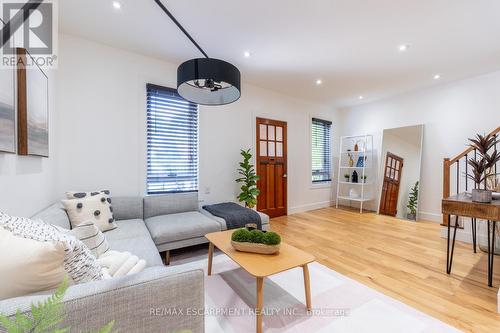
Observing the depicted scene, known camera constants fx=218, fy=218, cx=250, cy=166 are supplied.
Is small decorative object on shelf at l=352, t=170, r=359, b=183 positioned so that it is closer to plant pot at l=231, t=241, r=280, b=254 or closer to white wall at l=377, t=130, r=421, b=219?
white wall at l=377, t=130, r=421, b=219

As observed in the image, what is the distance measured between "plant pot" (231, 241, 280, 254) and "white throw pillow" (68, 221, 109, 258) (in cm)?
93

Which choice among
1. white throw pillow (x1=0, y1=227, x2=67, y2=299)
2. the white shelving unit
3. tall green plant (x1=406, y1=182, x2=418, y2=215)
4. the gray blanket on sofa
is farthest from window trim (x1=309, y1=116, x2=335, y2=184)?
white throw pillow (x1=0, y1=227, x2=67, y2=299)

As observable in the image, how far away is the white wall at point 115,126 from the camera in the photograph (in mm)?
2695

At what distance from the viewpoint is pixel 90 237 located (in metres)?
1.36

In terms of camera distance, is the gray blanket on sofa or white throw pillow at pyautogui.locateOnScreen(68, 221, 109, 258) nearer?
white throw pillow at pyautogui.locateOnScreen(68, 221, 109, 258)

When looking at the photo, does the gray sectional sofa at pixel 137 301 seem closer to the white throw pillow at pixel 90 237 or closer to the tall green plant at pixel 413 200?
the white throw pillow at pixel 90 237

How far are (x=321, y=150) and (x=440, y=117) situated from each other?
2.35 meters

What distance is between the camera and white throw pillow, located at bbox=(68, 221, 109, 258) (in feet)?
4.36

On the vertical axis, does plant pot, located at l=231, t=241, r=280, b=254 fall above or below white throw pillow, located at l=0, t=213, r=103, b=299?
below

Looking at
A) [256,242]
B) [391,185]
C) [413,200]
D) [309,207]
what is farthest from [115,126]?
[413,200]

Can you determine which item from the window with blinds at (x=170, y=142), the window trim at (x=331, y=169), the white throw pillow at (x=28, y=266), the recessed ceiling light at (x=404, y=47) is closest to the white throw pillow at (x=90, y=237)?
the white throw pillow at (x=28, y=266)

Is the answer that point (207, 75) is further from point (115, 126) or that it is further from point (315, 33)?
point (115, 126)

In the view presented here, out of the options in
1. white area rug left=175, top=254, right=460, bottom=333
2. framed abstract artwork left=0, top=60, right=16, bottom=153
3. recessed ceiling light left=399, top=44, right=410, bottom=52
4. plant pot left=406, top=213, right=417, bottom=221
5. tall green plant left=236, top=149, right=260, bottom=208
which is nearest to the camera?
framed abstract artwork left=0, top=60, right=16, bottom=153

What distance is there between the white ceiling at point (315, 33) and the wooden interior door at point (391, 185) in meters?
1.75
